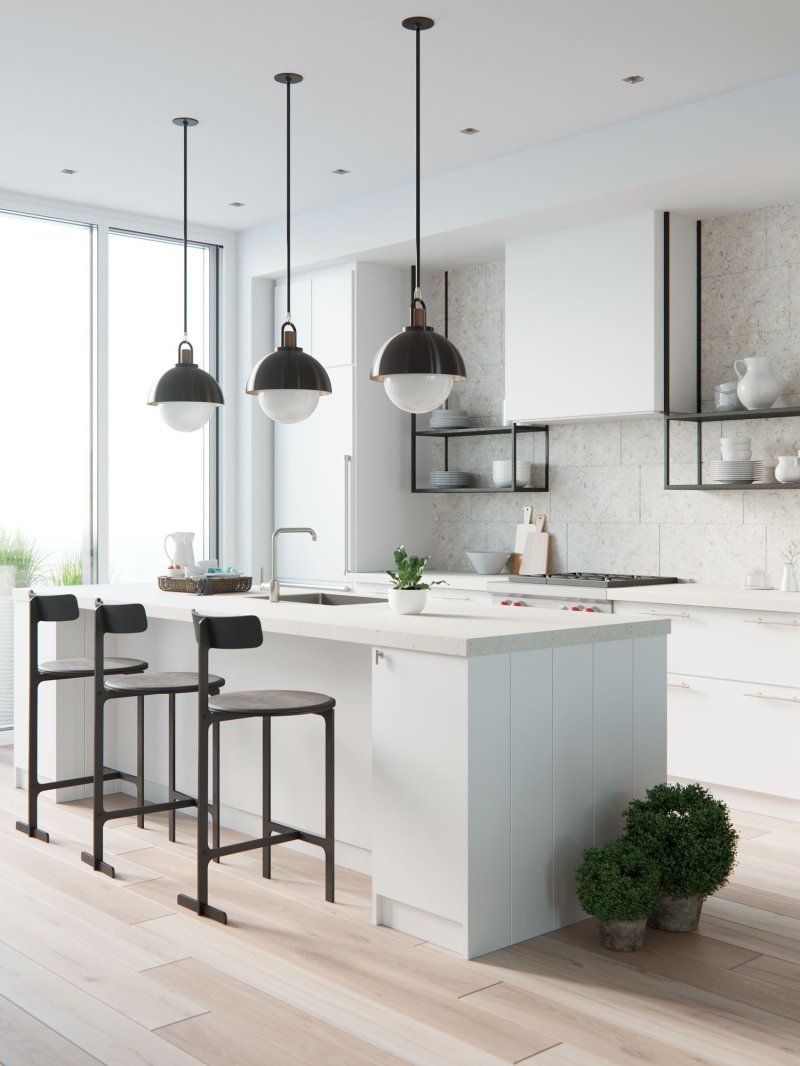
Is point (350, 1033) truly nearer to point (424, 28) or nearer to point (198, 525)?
point (424, 28)

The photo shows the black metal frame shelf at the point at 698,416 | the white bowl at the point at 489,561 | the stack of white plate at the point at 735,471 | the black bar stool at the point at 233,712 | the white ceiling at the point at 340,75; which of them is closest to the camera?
the black bar stool at the point at 233,712

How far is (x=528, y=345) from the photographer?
5918 millimetres

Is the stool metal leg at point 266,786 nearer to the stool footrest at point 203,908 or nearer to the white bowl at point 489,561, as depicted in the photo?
the stool footrest at point 203,908

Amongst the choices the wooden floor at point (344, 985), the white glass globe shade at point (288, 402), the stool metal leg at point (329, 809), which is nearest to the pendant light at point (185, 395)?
the white glass globe shade at point (288, 402)

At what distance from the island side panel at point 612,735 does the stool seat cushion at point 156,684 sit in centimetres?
131

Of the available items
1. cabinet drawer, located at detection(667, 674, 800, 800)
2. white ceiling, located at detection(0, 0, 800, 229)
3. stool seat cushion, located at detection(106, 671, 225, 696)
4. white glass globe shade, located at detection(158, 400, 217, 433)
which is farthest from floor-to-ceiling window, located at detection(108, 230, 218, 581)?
cabinet drawer, located at detection(667, 674, 800, 800)

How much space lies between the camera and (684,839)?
3.22 metres

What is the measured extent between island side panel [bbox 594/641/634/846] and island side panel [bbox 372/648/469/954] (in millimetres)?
543

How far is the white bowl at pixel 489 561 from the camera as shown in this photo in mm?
6328

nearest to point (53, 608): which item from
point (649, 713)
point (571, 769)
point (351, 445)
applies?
point (571, 769)

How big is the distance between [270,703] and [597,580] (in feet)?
7.54

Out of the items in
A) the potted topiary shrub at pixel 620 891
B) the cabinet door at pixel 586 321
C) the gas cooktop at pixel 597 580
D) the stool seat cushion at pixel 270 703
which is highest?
the cabinet door at pixel 586 321

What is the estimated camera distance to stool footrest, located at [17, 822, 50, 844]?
4.31 m

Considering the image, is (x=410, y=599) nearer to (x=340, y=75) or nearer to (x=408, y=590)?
(x=408, y=590)
